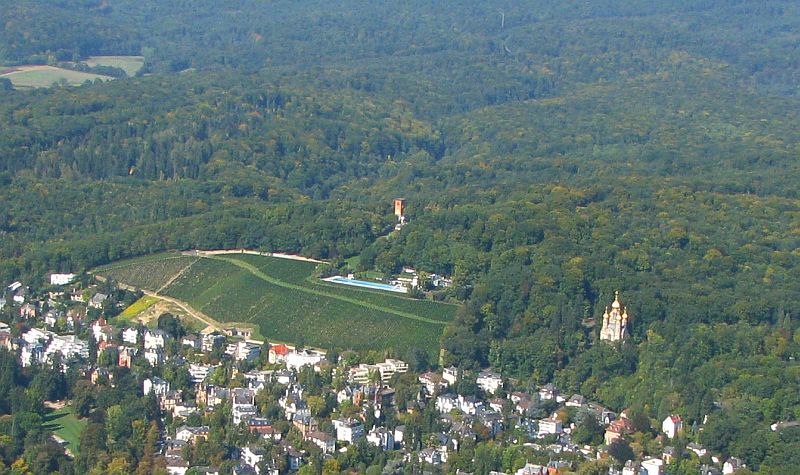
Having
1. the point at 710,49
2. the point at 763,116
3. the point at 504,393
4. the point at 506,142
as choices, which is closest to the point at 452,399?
the point at 504,393

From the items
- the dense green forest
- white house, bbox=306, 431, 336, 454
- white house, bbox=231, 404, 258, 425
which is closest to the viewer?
white house, bbox=306, 431, 336, 454

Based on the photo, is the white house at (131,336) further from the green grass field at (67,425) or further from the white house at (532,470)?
the white house at (532,470)

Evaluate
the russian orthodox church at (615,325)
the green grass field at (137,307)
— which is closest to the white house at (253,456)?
the russian orthodox church at (615,325)

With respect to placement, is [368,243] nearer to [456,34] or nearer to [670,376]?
[670,376]

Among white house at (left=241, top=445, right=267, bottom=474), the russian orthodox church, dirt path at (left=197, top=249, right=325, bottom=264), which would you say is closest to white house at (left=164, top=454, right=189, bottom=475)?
white house at (left=241, top=445, right=267, bottom=474)

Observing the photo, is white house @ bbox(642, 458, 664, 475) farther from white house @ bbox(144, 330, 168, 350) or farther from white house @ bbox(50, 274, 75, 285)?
white house @ bbox(50, 274, 75, 285)

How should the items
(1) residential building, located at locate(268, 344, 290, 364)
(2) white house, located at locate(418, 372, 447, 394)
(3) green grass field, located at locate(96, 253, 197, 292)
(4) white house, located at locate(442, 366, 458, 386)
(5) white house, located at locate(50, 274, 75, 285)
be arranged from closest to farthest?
1. (2) white house, located at locate(418, 372, 447, 394)
2. (4) white house, located at locate(442, 366, 458, 386)
3. (1) residential building, located at locate(268, 344, 290, 364)
4. (5) white house, located at locate(50, 274, 75, 285)
5. (3) green grass field, located at locate(96, 253, 197, 292)
